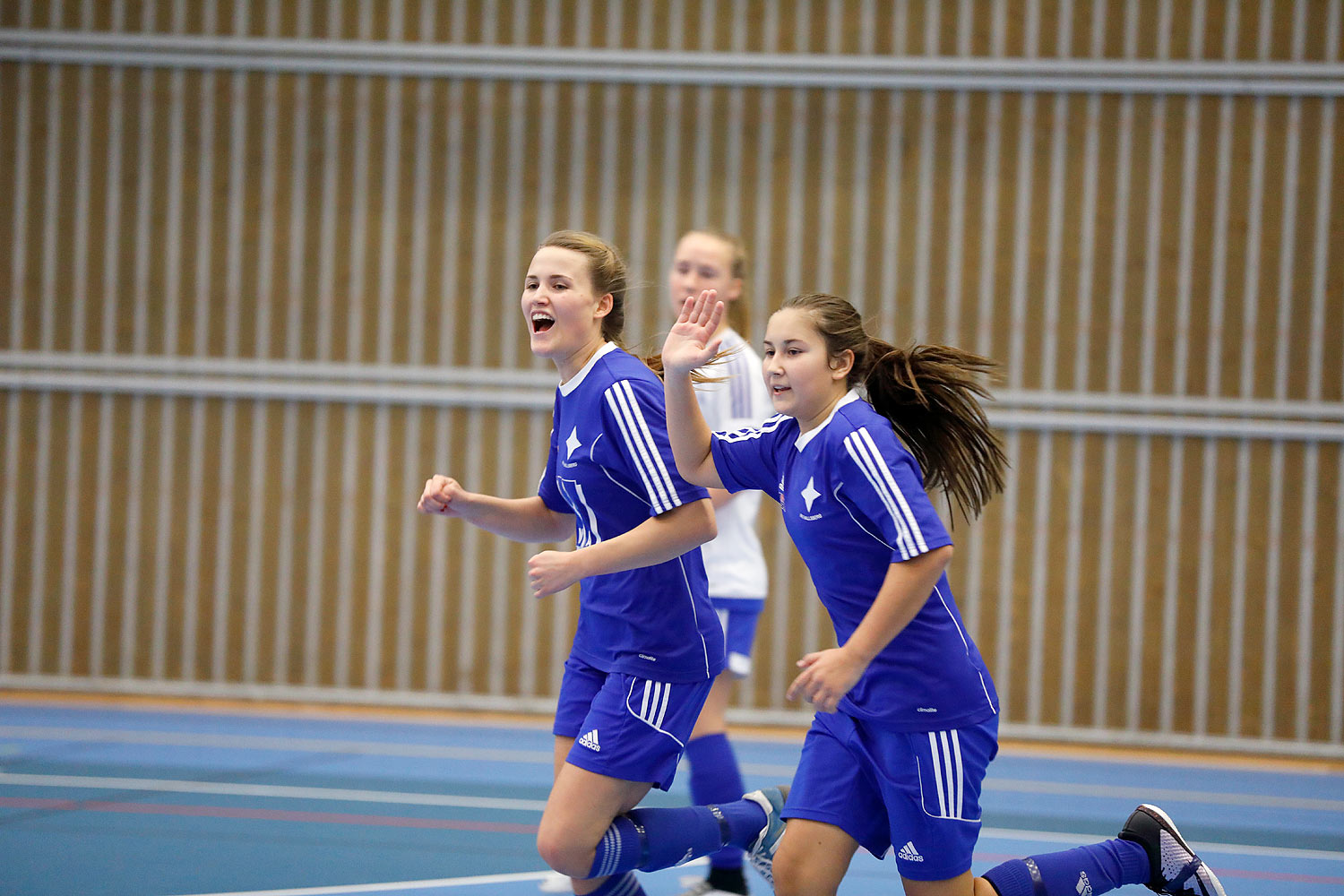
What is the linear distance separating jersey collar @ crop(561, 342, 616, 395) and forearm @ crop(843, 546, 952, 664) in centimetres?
87

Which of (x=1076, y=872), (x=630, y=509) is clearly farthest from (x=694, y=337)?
(x=1076, y=872)

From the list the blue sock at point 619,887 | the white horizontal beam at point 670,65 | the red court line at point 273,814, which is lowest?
the red court line at point 273,814

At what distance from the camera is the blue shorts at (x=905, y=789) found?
7.76ft

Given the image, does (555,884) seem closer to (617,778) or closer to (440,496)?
(617,778)

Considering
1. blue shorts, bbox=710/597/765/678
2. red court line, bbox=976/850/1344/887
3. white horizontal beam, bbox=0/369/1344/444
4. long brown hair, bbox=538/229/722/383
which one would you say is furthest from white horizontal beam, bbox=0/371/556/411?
long brown hair, bbox=538/229/722/383

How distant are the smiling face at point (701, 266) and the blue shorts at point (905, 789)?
5.37ft

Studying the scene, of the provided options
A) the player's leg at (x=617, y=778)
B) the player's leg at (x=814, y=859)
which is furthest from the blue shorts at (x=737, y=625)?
the player's leg at (x=814, y=859)

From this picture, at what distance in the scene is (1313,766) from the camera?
19.3 feet

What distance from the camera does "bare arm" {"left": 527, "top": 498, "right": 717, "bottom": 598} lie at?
7.89 feet

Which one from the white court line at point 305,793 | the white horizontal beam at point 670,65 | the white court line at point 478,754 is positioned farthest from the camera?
the white horizontal beam at point 670,65

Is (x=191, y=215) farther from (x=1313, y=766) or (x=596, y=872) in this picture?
(x=1313, y=766)

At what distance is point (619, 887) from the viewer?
2.69 meters

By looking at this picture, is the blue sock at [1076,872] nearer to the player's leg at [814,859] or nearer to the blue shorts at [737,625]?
the player's leg at [814,859]

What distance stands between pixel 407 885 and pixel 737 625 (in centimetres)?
124
